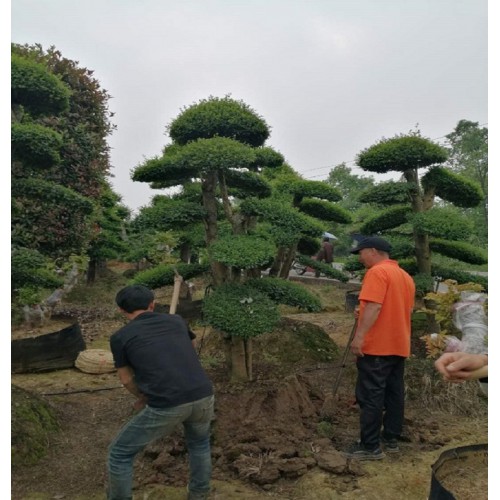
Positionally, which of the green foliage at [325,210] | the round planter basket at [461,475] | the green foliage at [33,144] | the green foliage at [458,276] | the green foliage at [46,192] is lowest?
the round planter basket at [461,475]

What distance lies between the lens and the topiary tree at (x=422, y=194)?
5942 mm

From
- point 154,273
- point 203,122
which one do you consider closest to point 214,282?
point 154,273

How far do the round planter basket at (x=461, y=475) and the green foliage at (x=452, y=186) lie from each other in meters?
4.55

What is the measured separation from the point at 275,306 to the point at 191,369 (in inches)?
77.0

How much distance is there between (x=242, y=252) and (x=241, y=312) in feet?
1.99

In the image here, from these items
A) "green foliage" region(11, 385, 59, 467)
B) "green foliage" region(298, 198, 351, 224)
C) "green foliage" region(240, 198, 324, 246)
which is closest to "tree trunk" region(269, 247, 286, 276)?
"green foliage" region(298, 198, 351, 224)

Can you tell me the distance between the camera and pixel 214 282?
5254 mm

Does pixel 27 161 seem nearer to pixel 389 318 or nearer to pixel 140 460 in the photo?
pixel 140 460

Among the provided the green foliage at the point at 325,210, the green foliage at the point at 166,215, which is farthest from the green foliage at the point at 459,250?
the green foliage at the point at 166,215

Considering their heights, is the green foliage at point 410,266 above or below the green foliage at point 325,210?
below

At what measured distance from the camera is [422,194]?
→ 6.53 metres

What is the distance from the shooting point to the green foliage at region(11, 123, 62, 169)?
438 cm

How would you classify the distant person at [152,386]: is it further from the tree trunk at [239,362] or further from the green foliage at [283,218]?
the green foliage at [283,218]

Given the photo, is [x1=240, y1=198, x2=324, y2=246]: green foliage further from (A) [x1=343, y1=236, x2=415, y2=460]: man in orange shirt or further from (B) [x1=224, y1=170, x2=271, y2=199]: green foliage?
(A) [x1=343, y1=236, x2=415, y2=460]: man in orange shirt
